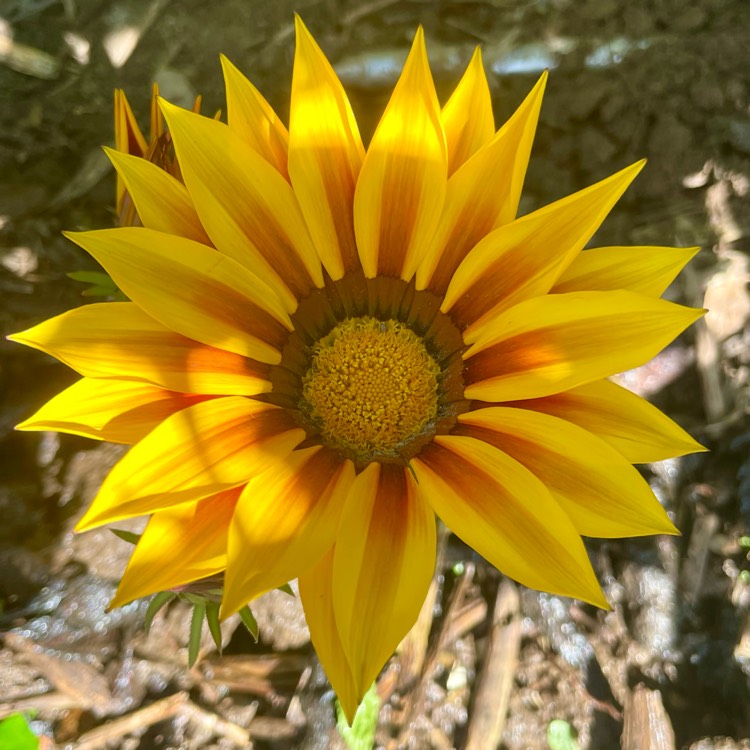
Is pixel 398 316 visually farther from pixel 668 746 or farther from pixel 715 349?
pixel 668 746

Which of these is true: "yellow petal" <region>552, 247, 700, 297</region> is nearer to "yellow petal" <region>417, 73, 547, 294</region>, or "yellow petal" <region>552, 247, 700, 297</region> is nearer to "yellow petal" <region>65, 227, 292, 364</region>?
"yellow petal" <region>417, 73, 547, 294</region>

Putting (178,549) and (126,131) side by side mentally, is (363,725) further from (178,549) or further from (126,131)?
(126,131)

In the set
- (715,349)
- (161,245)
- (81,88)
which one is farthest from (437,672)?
(81,88)

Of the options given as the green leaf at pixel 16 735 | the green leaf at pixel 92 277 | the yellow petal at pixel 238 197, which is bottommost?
the green leaf at pixel 16 735

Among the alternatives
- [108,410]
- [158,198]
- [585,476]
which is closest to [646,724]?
[585,476]

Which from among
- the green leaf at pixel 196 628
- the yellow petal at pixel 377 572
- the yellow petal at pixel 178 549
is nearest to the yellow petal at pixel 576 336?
the yellow petal at pixel 377 572

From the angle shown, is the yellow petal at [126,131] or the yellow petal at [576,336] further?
the yellow petal at [126,131]

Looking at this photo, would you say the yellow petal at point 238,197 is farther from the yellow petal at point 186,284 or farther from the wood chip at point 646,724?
the wood chip at point 646,724
